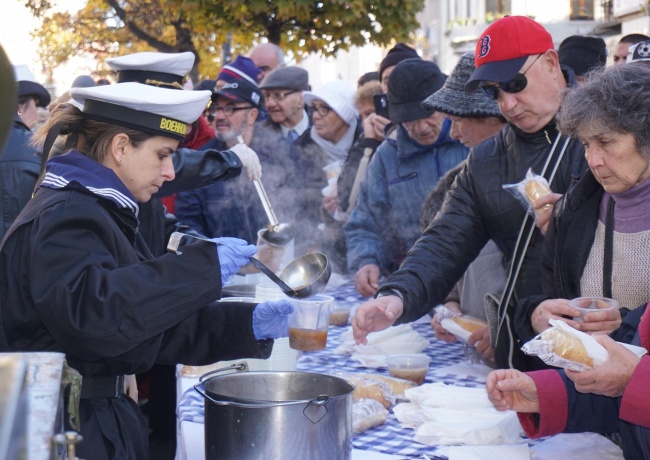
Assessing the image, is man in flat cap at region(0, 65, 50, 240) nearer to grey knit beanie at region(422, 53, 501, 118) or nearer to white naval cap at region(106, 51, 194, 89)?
white naval cap at region(106, 51, 194, 89)

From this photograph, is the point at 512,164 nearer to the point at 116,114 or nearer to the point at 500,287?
the point at 500,287

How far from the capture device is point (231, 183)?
5.00 meters

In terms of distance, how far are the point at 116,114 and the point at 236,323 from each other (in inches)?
28.1

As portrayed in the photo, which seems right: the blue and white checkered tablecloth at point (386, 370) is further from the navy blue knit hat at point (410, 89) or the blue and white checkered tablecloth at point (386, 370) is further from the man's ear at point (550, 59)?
the man's ear at point (550, 59)

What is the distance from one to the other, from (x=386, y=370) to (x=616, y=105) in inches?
57.1

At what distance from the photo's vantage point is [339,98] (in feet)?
19.9

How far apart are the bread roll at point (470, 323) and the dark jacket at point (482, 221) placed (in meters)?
0.20

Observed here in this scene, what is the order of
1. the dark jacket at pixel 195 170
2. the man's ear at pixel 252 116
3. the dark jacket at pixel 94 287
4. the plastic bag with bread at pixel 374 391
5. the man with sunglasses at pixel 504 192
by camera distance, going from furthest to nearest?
the man's ear at pixel 252 116, the dark jacket at pixel 195 170, the man with sunglasses at pixel 504 192, the plastic bag with bread at pixel 374 391, the dark jacket at pixel 94 287

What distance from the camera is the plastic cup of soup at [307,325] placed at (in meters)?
2.55

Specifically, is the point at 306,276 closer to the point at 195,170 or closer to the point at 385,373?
the point at 385,373

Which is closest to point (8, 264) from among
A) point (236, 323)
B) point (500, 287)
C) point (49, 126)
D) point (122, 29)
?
point (49, 126)

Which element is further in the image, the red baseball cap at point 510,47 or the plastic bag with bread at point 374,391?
the red baseball cap at point 510,47

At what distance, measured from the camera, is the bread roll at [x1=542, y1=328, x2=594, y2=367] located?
192 centimetres

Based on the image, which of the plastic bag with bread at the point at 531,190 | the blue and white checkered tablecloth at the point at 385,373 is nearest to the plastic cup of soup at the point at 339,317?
the blue and white checkered tablecloth at the point at 385,373
